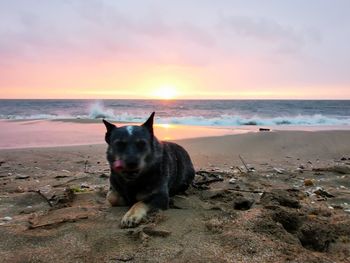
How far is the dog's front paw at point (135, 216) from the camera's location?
3783 millimetres

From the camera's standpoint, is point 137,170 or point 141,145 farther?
point 141,145

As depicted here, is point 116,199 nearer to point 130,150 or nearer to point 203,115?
point 130,150

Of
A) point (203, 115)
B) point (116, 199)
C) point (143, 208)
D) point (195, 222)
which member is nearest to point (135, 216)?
point (143, 208)

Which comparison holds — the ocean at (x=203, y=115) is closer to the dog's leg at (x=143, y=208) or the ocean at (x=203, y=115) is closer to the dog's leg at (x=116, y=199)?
the dog's leg at (x=116, y=199)

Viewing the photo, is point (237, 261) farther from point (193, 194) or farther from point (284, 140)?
point (284, 140)

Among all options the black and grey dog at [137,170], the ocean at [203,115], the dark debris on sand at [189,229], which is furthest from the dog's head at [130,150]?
the ocean at [203,115]

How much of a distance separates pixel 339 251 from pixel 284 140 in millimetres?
9735

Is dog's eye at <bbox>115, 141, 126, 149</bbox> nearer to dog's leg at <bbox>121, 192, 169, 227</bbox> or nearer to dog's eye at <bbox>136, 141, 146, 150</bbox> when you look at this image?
dog's eye at <bbox>136, 141, 146, 150</bbox>

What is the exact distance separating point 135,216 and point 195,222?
598 millimetres

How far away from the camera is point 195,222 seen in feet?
12.7

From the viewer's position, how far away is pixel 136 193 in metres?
4.42

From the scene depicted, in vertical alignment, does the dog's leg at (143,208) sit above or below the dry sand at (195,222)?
above

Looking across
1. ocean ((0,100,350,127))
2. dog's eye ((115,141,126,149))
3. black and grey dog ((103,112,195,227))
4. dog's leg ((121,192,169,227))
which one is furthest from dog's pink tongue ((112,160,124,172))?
ocean ((0,100,350,127))

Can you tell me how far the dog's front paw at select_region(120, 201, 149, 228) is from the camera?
12.4 ft
